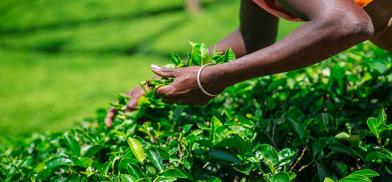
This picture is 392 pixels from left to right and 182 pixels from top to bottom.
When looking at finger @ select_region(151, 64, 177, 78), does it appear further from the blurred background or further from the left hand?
the blurred background

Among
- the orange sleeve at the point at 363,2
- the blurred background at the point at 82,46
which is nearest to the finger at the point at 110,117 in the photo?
the orange sleeve at the point at 363,2

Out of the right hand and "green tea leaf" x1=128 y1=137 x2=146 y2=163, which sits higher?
"green tea leaf" x1=128 y1=137 x2=146 y2=163

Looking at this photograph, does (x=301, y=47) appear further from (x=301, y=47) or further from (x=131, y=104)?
(x=131, y=104)

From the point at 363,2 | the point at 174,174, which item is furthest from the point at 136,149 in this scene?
the point at 363,2

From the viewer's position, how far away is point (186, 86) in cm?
224

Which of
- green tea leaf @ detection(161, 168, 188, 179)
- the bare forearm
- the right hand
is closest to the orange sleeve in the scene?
the bare forearm

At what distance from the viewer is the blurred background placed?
22.3ft

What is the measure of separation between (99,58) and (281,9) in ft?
21.8

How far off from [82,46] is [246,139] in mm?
7405

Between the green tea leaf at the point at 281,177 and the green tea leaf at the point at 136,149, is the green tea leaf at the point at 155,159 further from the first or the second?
the green tea leaf at the point at 281,177

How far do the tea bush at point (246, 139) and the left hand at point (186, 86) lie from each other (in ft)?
0.24

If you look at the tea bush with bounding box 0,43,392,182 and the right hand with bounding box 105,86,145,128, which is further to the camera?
the right hand with bounding box 105,86,145,128

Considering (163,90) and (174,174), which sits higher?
(163,90)

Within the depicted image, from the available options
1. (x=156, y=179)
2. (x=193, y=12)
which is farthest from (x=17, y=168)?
(x=193, y=12)
